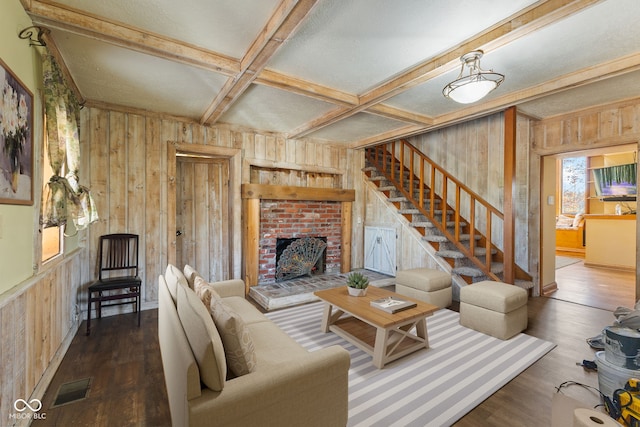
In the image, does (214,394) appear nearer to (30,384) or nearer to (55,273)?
(30,384)

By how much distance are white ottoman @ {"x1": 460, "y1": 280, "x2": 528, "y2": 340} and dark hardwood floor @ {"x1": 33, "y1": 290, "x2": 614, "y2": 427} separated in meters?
0.32

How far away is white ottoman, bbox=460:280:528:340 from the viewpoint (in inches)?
110

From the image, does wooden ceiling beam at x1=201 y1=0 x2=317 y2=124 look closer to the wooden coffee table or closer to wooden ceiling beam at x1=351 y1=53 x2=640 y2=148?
the wooden coffee table

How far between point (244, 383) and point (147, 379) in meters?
1.47

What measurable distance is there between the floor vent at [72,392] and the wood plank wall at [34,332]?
0.11 meters

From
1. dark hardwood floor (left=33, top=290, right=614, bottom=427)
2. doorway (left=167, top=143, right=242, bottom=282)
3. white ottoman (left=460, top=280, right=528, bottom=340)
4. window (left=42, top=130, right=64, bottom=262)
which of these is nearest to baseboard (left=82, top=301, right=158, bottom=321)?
dark hardwood floor (left=33, top=290, right=614, bottom=427)

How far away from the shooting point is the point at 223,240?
15.7 feet

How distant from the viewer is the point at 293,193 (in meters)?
4.80

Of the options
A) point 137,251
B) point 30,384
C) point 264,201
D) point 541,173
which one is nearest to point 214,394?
point 30,384

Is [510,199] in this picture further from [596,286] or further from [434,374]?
[596,286]

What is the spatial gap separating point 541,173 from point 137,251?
5.78 metres

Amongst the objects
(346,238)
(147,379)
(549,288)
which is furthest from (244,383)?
(549,288)

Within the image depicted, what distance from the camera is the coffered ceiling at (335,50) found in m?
1.88

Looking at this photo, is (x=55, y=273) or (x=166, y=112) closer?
(x=55, y=273)
